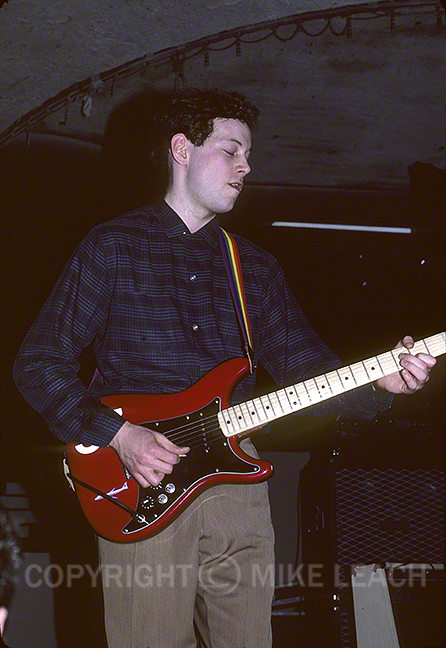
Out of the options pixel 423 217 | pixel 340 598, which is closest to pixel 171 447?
pixel 340 598

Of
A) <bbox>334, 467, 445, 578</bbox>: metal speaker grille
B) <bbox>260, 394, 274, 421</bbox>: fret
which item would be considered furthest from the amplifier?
<bbox>260, 394, 274, 421</bbox>: fret

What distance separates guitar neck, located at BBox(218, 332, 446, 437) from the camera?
6.17 feet

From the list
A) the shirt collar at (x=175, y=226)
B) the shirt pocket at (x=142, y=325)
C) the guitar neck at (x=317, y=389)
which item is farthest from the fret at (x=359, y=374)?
the shirt collar at (x=175, y=226)

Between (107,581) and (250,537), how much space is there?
43cm

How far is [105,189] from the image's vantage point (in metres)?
4.89

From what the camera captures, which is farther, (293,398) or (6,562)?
(293,398)

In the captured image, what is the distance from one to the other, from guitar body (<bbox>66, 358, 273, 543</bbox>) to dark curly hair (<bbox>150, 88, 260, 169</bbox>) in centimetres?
94

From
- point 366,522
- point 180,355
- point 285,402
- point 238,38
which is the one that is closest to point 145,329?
point 180,355

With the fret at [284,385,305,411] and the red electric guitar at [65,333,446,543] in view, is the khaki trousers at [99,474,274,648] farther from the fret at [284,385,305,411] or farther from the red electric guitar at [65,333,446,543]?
the fret at [284,385,305,411]

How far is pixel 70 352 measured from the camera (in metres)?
1.92

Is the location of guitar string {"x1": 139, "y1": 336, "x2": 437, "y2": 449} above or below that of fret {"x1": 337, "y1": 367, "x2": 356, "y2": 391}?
below

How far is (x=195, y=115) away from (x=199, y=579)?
1.62 meters

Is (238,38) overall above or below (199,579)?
above

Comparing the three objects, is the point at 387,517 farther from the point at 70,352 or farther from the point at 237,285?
the point at 70,352
